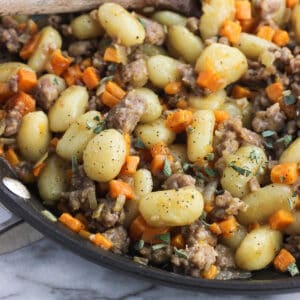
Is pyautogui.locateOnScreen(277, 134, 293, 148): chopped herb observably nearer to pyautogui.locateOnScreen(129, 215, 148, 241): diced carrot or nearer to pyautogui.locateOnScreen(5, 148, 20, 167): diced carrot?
pyautogui.locateOnScreen(129, 215, 148, 241): diced carrot

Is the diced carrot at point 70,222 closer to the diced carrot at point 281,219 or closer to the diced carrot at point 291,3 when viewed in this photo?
the diced carrot at point 281,219

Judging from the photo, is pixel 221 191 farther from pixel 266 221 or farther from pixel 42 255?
pixel 42 255

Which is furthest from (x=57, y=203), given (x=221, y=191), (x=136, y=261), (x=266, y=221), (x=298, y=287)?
(x=298, y=287)

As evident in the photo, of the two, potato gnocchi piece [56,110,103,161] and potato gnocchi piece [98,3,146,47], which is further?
potato gnocchi piece [98,3,146,47]

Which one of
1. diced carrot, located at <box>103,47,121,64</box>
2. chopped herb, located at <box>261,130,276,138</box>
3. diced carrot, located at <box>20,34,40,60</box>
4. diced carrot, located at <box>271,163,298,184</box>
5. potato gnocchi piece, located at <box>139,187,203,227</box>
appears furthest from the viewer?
diced carrot, located at <box>20,34,40,60</box>

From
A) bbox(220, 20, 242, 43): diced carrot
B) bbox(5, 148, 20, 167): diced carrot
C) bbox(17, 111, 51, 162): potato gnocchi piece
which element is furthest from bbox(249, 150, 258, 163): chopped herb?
bbox(5, 148, 20, 167): diced carrot

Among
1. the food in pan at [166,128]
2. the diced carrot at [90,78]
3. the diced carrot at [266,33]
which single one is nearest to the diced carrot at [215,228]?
the food in pan at [166,128]
